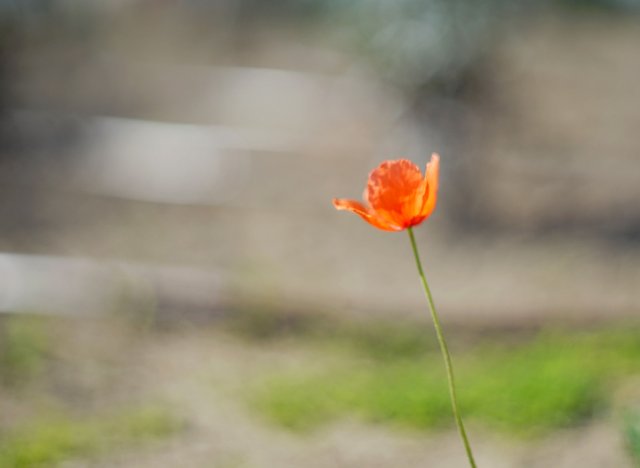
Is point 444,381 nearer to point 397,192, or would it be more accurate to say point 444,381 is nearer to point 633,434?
point 633,434

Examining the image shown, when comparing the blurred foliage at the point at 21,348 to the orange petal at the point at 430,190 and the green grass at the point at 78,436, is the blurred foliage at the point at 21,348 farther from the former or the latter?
the orange petal at the point at 430,190

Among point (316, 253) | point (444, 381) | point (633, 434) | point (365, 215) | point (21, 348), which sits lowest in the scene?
point (633, 434)

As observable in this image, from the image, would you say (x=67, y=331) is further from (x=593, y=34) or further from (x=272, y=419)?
(x=593, y=34)

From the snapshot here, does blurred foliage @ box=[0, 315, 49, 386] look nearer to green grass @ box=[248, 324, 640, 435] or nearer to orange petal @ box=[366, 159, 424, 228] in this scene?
green grass @ box=[248, 324, 640, 435]

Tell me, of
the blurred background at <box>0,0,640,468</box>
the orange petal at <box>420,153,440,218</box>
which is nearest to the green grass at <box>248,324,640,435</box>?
the blurred background at <box>0,0,640,468</box>

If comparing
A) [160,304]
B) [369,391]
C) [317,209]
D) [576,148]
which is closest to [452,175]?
[317,209]

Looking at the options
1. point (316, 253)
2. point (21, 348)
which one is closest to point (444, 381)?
point (21, 348)
